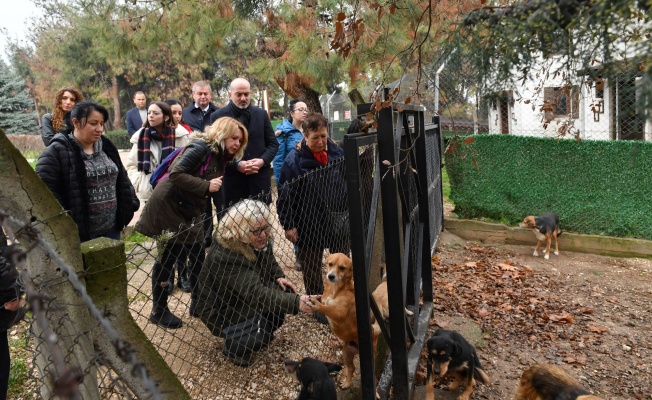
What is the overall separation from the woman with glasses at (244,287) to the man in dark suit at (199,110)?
10.8 ft

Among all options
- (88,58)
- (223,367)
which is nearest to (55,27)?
(88,58)

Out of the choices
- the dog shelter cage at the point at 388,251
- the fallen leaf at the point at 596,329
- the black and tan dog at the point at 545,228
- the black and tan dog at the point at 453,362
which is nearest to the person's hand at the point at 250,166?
the dog shelter cage at the point at 388,251

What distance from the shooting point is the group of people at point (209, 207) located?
3029 millimetres

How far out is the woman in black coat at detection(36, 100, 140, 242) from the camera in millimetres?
3162

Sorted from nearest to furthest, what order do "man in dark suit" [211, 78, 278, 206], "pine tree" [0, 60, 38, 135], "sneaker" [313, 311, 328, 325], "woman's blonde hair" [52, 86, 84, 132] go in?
1. "sneaker" [313, 311, 328, 325]
2. "woman's blonde hair" [52, 86, 84, 132]
3. "man in dark suit" [211, 78, 278, 206]
4. "pine tree" [0, 60, 38, 135]

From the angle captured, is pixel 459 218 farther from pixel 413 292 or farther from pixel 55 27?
pixel 55 27

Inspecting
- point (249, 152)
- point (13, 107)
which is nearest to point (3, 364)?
point (249, 152)

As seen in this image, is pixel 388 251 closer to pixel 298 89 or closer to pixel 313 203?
pixel 313 203

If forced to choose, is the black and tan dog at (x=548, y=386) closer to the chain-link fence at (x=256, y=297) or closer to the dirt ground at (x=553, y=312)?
the dirt ground at (x=553, y=312)

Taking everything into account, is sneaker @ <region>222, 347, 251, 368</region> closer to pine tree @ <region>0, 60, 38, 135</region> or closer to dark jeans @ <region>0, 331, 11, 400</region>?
dark jeans @ <region>0, 331, 11, 400</region>

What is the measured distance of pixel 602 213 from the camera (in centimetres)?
708

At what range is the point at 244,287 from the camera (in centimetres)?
303

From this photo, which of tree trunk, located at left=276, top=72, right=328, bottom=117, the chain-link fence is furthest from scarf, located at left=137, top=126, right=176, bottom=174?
tree trunk, located at left=276, top=72, right=328, bottom=117

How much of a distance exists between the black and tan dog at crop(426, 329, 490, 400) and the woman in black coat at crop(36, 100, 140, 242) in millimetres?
2484
